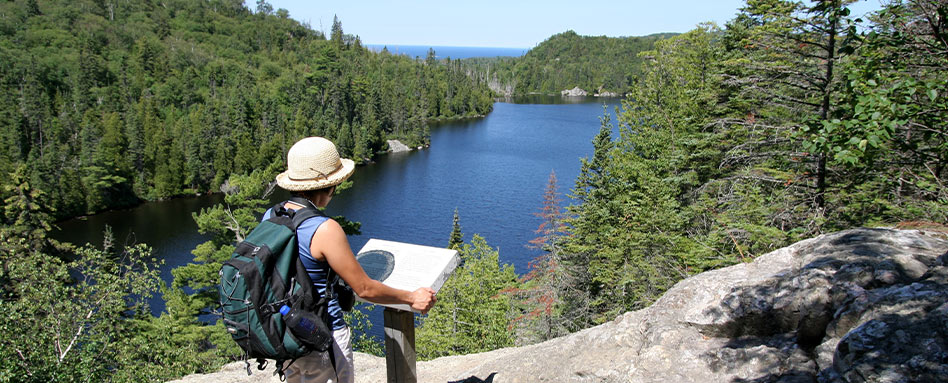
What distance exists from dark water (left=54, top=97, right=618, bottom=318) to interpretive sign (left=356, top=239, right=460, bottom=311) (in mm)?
25821

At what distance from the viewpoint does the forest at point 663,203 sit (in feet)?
17.4

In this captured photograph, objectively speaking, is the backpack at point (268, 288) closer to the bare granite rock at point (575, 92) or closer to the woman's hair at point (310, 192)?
the woman's hair at point (310, 192)

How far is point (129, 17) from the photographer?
130750mm

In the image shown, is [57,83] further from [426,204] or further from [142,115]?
[426,204]

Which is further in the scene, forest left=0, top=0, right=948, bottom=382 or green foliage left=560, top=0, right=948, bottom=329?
forest left=0, top=0, right=948, bottom=382

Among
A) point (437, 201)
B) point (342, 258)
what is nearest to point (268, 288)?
point (342, 258)

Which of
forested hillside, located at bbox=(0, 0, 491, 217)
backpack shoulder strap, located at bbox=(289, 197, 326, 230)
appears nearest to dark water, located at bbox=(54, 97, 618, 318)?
forested hillside, located at bbox=(0, 0, 491, 217)

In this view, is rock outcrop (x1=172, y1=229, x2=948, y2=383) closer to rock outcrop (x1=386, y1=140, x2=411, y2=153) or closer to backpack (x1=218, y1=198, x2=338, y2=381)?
backpack (x1=218, y1=198, x2=338, y2=381)

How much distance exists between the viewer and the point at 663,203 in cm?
1716

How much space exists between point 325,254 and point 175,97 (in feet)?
333

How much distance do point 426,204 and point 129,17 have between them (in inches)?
4719

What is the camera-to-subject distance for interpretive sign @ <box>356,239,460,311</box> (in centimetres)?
370

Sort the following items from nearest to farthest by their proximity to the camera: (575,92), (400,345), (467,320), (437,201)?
1. (400,345)
2. (467,320)
3. (437,201)
4. (575,92)

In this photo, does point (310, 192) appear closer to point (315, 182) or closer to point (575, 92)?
point (315, 182)
